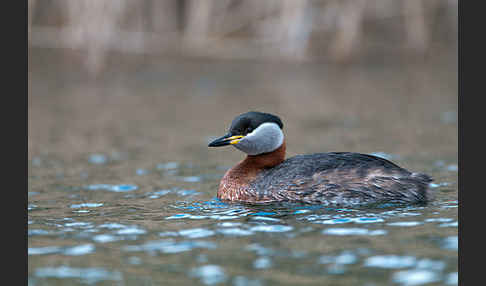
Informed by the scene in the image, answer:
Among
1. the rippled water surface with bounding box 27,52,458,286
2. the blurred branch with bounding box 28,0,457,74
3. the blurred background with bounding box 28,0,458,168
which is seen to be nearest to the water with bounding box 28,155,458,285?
the rippled water surface with bounding box 27,52,458,286

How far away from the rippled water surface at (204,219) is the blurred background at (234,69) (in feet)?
0.51

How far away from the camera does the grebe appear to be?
26.1ft

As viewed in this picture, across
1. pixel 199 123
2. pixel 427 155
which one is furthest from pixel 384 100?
pixel 427 155

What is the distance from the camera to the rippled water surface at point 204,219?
18.4 feet

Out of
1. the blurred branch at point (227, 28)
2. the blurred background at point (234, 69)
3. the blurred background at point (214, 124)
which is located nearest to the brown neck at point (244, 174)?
the blurred background at point (214, 124)

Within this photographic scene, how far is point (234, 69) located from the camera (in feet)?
65.9

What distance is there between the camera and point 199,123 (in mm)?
14898

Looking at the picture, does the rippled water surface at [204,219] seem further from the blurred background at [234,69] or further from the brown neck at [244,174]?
the brown neck at [244,174]

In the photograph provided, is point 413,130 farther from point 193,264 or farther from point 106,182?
point 193,264

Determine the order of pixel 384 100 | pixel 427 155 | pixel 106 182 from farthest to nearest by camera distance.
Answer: pixel 384 100
pixel 427 155
pixel 106 182

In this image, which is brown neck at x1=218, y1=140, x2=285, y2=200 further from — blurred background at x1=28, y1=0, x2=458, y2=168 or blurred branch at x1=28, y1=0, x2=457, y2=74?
blurred branch at x1=28, y1=0, x2=457, y2=74

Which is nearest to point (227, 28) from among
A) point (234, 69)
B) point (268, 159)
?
point (234, 69)

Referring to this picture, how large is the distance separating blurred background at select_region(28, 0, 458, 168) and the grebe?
4.01 metres

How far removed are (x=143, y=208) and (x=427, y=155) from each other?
5016mm
